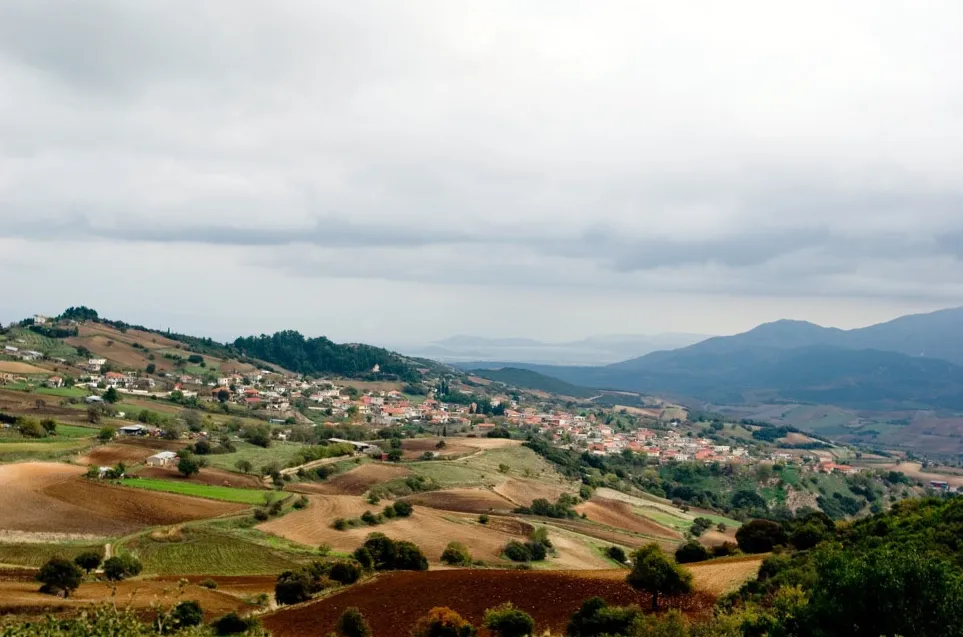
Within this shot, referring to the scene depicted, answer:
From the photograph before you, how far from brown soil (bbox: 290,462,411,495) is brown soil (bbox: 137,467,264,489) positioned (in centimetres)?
445

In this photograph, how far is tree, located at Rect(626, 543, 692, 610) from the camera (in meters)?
37.3

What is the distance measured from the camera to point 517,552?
183 feet

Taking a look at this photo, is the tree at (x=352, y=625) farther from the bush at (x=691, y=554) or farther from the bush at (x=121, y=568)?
the bush at (x=691, y=554)

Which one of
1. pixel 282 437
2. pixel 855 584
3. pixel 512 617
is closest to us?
pixel 855 584

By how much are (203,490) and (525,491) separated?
125 ft

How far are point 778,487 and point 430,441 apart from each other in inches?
2458

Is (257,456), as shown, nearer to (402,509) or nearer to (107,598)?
(402,509)

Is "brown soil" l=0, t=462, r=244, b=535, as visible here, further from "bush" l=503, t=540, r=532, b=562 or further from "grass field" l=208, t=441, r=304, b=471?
"bush" l=503, t=540, r=532, b=562

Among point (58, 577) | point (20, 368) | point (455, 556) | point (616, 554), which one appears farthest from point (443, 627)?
point (20, 368)

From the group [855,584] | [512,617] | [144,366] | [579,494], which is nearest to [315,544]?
[512,617]

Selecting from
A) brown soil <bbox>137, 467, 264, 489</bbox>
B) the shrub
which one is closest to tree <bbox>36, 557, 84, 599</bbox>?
the shrub

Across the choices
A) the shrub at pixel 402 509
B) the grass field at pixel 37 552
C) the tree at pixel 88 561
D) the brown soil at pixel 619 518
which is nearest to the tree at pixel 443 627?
the tree at pixel 88 561

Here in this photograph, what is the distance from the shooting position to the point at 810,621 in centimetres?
2264

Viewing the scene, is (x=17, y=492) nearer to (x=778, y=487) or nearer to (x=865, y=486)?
(x=778, y=487)
